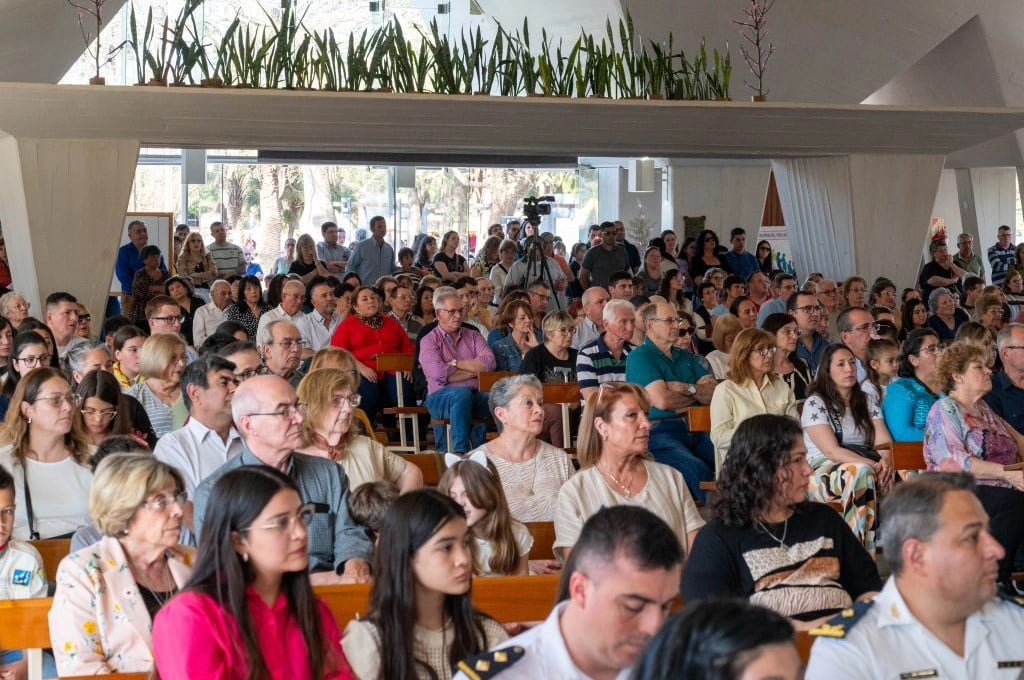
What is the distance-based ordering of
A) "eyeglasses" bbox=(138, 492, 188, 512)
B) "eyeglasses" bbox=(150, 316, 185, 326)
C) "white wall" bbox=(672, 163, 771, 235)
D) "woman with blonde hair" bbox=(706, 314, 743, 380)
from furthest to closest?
"white wall" bbox=(672, 163, 771, 235) < "woman with blonde hair" bbox=(706, 314, 743, 380) < "eyeglasses" bbox=(150, 316, 185, 326) < "eyeglasses" bbox=(138, 492, 188, 512)

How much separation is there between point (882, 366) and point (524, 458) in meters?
2.49

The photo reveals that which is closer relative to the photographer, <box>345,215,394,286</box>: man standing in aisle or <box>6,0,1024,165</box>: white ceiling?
<box>345,215,394,286</box>: man standing in aisle

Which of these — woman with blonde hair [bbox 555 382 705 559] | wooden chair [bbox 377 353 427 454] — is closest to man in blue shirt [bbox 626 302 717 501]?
wooden chair [bbox 377 353 427 454]

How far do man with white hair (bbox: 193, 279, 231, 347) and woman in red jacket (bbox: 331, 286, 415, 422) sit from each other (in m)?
1.18

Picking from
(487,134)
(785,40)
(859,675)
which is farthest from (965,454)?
(785,40)

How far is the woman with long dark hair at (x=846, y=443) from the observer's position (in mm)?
5648

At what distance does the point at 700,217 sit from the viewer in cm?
1806

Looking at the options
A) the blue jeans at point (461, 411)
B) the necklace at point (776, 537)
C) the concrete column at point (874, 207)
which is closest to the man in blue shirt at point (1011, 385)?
the blue jeans at point (461, 411)

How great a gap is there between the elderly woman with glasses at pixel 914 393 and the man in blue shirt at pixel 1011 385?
28 centimetres

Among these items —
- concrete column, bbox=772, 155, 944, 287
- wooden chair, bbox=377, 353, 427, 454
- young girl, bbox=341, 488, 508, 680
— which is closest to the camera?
young girl, bbox=341, 488, 508, 680

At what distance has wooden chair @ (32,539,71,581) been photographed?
4008 millimetres

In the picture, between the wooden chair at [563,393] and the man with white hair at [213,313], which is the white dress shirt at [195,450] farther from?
the man with white hair at [213,313]

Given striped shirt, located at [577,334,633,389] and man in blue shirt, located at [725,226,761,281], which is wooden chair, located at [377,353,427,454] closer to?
striped shirt, located at [577,334,633,389]

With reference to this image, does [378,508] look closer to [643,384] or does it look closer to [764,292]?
[643,384]
